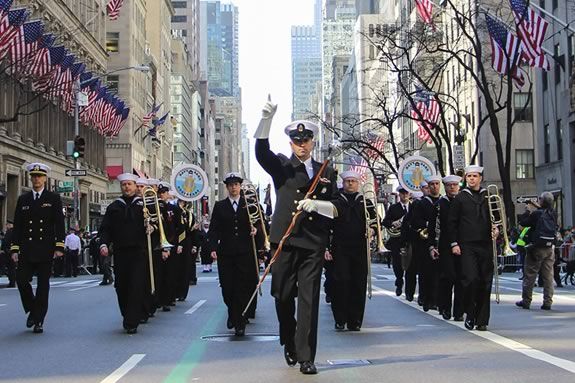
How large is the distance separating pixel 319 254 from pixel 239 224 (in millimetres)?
4049

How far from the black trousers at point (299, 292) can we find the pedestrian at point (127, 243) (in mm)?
3909

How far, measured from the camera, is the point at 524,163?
6450 centimetres

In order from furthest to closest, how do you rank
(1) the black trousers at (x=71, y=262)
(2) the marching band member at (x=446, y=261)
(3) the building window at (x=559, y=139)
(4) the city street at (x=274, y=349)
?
(3) the building window at (x=559, y=139) → (1) the black trousers at (x=71, y=262) → (2) the marching band member at (x=446, y=261) → (4) the city street at (x=274, y=349)

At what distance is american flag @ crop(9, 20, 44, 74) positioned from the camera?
103 feet

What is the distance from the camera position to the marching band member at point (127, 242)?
12305 millimetres

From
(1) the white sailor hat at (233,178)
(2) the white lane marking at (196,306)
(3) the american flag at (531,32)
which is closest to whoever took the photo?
(1) the white sailor hat at (233,178)

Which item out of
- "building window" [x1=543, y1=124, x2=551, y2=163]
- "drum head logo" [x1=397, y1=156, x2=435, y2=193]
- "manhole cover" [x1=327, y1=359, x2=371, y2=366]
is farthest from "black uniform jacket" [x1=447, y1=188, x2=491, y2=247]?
"building window" [x1=543, y1=124, x2=551, y2=163]

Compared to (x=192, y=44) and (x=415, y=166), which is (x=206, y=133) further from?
(x=415, y=166)

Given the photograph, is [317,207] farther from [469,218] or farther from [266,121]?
[469,218]

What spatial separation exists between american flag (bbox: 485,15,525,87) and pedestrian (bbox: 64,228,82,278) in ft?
55.3

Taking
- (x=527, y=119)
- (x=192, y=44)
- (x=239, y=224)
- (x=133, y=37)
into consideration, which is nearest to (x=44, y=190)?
(x=239, y=224)

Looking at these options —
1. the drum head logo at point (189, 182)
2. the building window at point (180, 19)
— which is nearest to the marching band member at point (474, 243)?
the drum head logo at point (189, 182)

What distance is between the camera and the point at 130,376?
8.30 m

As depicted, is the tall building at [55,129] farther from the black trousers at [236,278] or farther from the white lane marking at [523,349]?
the white lane marking at [523,349]
